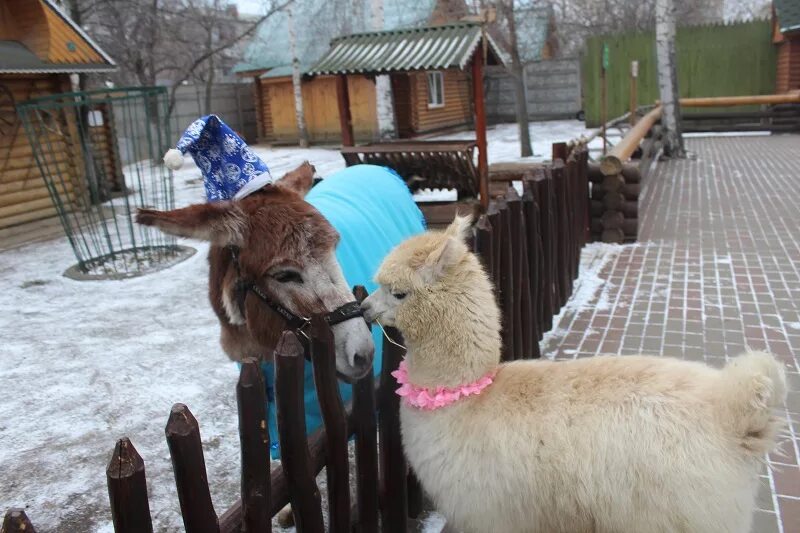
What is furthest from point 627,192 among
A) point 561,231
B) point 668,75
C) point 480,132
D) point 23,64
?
point 23,64

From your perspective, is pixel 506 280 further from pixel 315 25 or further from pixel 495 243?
pixel 315 25

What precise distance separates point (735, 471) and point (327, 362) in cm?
138

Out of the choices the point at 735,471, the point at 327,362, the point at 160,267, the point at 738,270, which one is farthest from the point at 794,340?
the point at 160,267

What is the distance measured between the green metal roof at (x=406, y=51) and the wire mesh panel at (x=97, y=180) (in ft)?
9.94

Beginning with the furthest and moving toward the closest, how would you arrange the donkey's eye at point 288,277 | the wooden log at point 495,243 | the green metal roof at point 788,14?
the green metal roof at point 788,14 → the wooden log at point 495,243 → the donkey's eye at point 288,277

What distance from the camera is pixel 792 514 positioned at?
2955mm

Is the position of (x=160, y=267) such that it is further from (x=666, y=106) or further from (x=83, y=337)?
(x=666, y=106)

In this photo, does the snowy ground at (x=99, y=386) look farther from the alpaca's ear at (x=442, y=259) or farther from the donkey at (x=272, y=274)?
the alpaca's ear at (x=442, y=259)

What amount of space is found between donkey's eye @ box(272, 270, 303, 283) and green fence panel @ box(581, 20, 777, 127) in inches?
919

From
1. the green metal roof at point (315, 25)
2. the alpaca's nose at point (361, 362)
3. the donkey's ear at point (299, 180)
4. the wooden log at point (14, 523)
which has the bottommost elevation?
the alpaca's nose at point (361, 362)

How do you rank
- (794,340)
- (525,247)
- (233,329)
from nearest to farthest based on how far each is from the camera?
(233,329) < (525,247) < (794,340)

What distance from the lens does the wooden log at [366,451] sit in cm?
255

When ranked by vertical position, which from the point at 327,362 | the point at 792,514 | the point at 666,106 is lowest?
the point at 792,514

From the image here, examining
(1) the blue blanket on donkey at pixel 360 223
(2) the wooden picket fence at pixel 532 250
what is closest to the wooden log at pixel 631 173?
(2) the wooden picket fence at pixel 532 250
